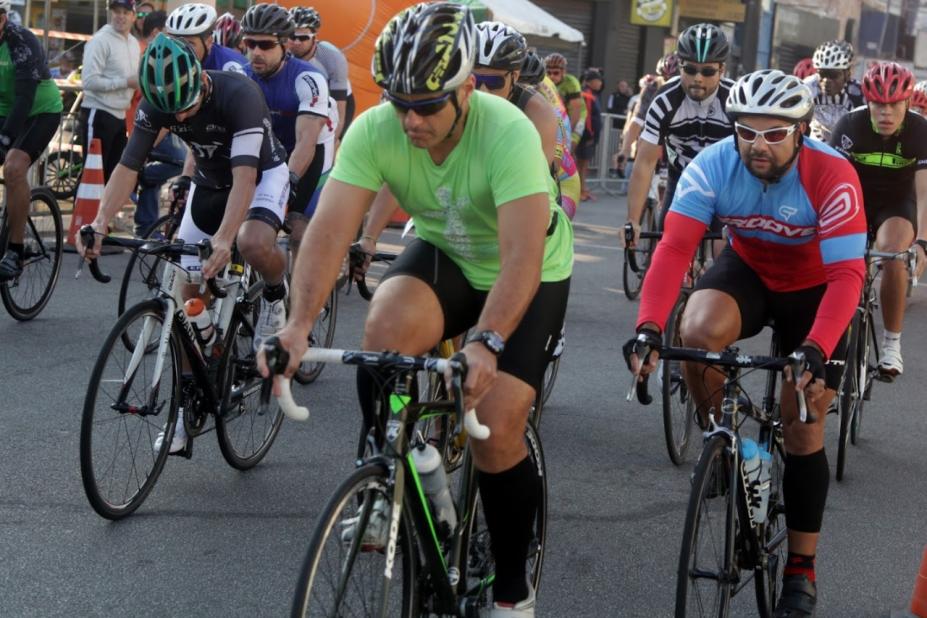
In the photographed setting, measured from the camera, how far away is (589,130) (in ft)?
70.5

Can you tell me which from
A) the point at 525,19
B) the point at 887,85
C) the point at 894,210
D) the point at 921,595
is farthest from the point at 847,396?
the point at 525,19

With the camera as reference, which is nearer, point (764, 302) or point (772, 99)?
point (772, 99)

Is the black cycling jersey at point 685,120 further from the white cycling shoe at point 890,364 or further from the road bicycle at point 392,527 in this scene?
the road bicycle at point 392,527

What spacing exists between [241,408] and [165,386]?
563 millimetres

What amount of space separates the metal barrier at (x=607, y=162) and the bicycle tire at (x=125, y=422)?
1862 centimetres

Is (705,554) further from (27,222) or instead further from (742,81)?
(27,222)

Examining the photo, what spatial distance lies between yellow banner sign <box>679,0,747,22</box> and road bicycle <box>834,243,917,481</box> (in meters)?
31.3

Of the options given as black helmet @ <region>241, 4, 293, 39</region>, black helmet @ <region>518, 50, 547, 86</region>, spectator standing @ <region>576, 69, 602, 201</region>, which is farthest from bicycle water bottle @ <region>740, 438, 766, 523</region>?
spectator standing @ <region>576, 69, 602, 201</region>

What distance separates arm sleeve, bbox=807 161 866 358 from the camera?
14.7ft

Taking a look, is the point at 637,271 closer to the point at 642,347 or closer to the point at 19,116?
the point at 19,116

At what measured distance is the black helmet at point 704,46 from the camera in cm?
790

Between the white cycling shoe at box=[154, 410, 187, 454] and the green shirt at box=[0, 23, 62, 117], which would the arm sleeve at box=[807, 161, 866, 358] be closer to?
the white cycling shoe at box=[154, 410, 187, 454]

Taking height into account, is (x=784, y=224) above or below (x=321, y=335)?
above

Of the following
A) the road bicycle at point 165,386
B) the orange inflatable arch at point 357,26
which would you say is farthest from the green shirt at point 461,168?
the orange inflatable arch at point 357,26
